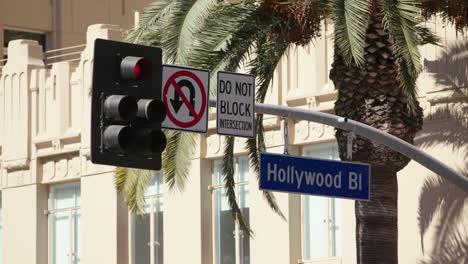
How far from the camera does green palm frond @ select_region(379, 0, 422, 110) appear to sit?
23.7 metres

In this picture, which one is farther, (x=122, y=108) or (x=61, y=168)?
(x=61, y=168)

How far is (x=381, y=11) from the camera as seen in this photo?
82.4ft

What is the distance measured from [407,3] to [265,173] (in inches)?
234

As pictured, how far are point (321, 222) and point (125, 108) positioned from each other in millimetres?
18437

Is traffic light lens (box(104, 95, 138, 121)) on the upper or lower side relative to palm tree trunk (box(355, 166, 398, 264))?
upper

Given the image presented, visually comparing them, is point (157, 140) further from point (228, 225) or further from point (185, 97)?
point (228, 225)

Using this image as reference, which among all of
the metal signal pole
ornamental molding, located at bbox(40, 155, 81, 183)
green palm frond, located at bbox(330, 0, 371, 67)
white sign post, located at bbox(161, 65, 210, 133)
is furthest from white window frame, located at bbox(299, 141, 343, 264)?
white sign post, located at bbox(161, 65, 210, 133)

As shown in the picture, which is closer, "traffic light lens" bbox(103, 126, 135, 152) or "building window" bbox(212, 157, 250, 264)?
"traffic light lens" bbox(103, 126, 135, 152)

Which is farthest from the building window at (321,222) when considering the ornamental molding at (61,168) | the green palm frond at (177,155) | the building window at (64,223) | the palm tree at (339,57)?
the green palm frond at (177,155)

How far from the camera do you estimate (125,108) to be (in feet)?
50.2

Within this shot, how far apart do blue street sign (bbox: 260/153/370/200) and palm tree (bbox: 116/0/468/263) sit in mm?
4138

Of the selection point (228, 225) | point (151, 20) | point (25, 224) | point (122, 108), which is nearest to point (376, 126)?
point (151, 20)

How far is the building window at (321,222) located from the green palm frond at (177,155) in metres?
8.31

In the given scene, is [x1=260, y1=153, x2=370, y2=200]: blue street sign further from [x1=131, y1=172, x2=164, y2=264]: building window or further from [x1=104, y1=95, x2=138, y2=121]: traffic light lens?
[x1=131, y1=172, x2=164, y2=264]: building window
